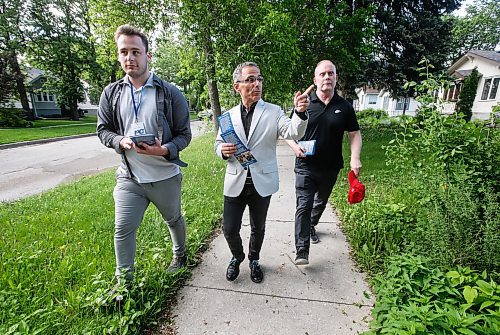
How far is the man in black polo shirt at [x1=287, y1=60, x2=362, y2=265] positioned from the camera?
2824 millimetres

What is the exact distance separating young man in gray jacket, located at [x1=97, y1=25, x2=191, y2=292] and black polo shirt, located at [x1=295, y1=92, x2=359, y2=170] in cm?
137

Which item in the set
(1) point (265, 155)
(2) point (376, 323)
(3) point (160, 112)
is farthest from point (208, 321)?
(3) point (160, 112)

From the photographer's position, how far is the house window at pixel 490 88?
2229cm

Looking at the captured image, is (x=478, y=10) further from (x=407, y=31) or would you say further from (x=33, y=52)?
(x=33, y=52)

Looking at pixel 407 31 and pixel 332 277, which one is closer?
pixel 332 277

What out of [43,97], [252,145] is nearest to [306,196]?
[252,145]

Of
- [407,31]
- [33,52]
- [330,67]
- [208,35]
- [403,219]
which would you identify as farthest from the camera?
[33,52]

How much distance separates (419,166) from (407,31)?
38.3 ft

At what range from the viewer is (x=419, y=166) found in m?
3.08

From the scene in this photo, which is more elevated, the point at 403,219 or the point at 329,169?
the point at 329,169

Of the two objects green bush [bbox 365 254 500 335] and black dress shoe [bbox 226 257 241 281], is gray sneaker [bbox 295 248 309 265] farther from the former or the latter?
green bush [bbox 365 254 500 335]

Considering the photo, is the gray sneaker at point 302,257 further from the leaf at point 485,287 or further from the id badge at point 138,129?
the id badge at point 138,129

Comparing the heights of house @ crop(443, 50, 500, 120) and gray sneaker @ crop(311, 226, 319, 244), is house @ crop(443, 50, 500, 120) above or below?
above

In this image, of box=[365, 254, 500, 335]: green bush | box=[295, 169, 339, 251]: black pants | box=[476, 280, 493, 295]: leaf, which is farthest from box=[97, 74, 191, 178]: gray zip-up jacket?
box=[476, 280, 493, 295]: leaf
